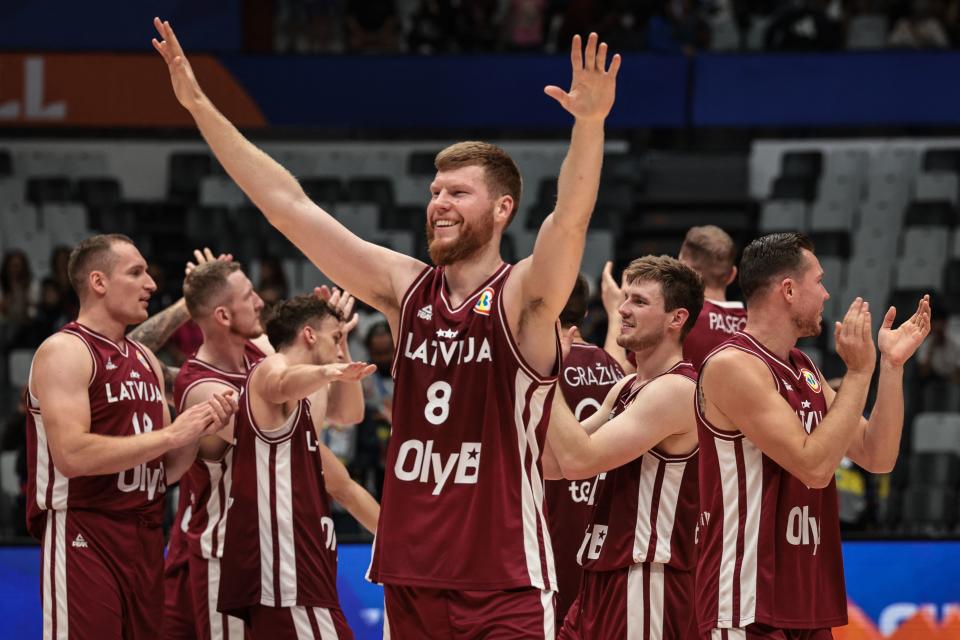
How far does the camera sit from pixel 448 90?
51.6ft

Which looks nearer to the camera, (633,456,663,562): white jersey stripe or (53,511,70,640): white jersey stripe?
(633,456,663,562): white jersey stripe

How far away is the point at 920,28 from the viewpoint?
16797 millimetres

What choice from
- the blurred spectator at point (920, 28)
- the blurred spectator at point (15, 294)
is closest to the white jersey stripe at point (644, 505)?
the blurred spectator at point (15, 294)

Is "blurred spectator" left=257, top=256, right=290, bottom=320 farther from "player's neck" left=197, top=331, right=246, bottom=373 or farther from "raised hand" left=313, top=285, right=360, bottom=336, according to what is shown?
"raised hand" left=313, top=285, right=360, bottom=336

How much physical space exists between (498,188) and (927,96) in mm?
12198

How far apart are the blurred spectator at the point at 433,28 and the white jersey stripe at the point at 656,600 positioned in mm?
12488

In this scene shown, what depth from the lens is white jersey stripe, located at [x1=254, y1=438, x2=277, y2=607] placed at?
614 cm

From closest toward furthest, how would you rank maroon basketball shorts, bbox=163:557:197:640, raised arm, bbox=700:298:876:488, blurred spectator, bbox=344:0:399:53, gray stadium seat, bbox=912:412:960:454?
raised arm, bbox=700:298:876:488 < maroon basketball shorts, bbox=163:557:197:640 < gray stadium seat, bbox=912:412:960:454 < blurred spectator, bbox=344:0:399:53

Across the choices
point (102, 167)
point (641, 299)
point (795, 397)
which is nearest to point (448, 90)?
point (102, 167)

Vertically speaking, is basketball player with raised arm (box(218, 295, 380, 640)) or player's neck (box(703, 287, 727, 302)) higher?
player's neck (box(703, 287, 727, 302))

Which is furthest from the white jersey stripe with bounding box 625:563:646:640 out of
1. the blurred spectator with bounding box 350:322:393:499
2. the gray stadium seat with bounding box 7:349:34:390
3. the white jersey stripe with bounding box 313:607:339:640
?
the gray stadium seat with bounding box 7:349:34:390

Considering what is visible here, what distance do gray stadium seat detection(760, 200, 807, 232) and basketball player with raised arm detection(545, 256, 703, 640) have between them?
1086cm

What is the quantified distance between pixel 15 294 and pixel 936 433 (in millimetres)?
9364

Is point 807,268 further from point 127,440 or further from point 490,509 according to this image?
point 127,440
